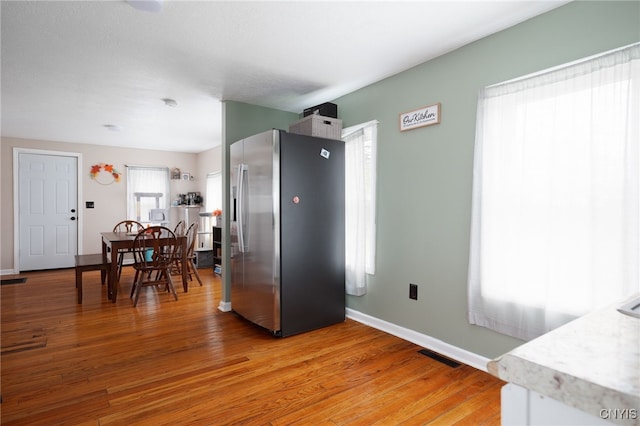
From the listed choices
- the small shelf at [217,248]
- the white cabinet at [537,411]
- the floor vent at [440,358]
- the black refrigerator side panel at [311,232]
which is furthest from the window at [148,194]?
the white cabinet at [537,411]

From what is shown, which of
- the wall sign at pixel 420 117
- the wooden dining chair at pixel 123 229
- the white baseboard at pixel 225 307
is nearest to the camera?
the wall sign at pixel 420 117

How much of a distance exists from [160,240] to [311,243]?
2239 mm

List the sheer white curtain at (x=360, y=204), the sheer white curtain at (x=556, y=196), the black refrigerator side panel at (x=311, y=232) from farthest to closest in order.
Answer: the sheer white curtain at (x=360, y=204), the black refrigerator side panel at (x=311, y=232), the sheer white curtain at (x=556, y=196)

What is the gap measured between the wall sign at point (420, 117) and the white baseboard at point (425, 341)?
5.72ft

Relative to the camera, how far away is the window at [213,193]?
22.6ft

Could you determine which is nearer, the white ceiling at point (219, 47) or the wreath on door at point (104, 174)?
the white ceiling at point (219, 47)

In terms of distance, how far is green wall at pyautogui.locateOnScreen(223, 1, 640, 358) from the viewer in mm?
1981

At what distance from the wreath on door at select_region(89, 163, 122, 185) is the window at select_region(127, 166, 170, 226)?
241 millimetres

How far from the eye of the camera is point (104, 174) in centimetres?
658

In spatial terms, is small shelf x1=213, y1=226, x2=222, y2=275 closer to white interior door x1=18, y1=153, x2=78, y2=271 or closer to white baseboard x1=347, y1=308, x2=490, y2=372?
white interior door x1=18, y1=153, x2=78, y2=271

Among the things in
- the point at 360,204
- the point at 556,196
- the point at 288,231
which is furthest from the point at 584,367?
the point at 360,204

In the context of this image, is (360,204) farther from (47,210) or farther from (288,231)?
(47,210)

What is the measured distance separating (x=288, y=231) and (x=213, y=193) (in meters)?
4.51

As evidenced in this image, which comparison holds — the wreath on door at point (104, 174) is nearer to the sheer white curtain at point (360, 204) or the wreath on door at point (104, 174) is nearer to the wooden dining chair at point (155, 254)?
the wooden dining chair at point (155, 254)
